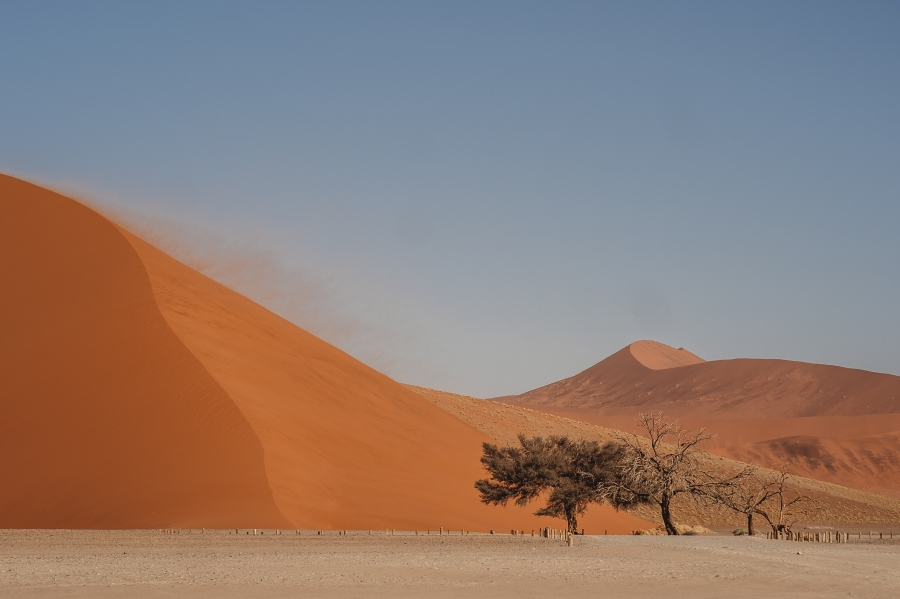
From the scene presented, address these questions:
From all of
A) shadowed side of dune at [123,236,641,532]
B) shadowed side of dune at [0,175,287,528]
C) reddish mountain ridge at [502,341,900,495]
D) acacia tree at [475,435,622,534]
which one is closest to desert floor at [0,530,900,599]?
shadowed side of dune at [0,175,287,528]

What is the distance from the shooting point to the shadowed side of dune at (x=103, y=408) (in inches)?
1132

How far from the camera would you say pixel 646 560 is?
67.8 ft

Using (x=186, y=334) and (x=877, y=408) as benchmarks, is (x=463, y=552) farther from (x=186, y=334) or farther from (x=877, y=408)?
(x=877, y=408)

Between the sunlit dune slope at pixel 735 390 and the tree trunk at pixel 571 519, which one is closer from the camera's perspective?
the tree trunk at pixel 571 519

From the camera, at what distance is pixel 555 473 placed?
34156 millimetres

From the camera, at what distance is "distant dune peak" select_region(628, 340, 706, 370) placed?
16325cm

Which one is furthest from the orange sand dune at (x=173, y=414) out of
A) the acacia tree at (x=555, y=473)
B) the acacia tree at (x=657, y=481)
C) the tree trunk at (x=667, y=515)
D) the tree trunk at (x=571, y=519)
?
the tree trunk at (x=667, y=515)

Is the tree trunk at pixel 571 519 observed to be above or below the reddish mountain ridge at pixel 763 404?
below

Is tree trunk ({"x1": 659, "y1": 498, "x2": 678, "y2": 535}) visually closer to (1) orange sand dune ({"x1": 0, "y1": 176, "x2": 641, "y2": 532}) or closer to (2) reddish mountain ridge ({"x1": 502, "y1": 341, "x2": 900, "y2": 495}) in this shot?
(1) orange sand dune ({"x1": 0, "y1": 176, "x2": 641, "y2": 532})

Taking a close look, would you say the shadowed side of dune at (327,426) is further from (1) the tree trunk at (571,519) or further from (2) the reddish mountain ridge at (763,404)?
(2) the reddish mountain ridge at (763,404)

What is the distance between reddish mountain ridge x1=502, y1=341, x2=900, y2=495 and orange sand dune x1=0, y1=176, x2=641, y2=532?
45774 millimetres

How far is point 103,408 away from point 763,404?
107 meters

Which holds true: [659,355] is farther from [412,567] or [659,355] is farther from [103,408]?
[412,567]

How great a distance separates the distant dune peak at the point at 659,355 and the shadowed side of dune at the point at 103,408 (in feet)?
419
